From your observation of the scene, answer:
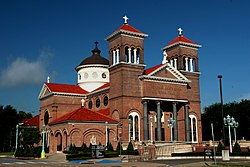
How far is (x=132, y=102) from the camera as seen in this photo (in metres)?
61.5

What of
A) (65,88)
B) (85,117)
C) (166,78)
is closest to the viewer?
(85,117)

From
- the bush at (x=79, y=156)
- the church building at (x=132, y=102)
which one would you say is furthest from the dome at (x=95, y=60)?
the bush at (x=79, y=156)

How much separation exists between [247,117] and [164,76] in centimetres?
3386

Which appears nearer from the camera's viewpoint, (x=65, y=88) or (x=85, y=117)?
(x=85, y=117)

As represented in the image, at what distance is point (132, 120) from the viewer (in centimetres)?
6181

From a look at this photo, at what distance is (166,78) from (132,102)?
8.06 meters

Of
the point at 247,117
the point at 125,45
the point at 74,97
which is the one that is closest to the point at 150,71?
the point at 125,45

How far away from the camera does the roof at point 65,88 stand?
73750mm

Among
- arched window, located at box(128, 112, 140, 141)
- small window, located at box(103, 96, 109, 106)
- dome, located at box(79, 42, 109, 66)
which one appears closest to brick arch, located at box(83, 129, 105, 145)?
arched window, located at box(128, 112, 140, 141)

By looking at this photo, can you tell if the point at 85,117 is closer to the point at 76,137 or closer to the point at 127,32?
the point at 76,137

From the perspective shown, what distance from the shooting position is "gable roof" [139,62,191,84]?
63125 millimetres

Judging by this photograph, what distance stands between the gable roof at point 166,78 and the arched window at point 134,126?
6.76 meters

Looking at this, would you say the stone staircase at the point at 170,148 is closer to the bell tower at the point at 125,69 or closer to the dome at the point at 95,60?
the bell tower at the point at 125,69

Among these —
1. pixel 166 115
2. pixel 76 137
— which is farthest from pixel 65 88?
pixel 166 115
